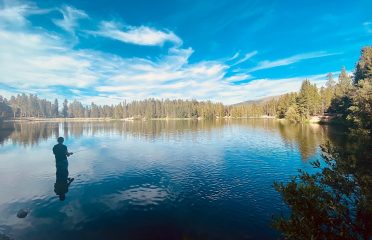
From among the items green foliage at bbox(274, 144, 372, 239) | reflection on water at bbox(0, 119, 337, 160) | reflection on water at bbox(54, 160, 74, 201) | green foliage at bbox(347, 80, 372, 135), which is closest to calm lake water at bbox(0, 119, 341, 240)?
reflection on water at bbox(54, 160, 74, 201)

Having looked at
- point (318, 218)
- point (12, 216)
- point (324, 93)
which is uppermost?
point (324, 93)

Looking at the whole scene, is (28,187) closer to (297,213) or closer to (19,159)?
(19,159)

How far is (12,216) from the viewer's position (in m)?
23.7

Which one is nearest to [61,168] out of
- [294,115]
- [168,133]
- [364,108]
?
[364,108]

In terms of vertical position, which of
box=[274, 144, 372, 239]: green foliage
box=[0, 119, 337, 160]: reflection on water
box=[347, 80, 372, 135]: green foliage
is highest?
box=[347, 80, 372, 135]: green foliage

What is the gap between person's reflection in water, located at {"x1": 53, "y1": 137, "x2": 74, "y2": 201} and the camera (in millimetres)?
30406

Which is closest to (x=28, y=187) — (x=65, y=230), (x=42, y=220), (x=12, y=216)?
(x=12, y=216)

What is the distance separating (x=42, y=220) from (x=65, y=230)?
359 centimetres

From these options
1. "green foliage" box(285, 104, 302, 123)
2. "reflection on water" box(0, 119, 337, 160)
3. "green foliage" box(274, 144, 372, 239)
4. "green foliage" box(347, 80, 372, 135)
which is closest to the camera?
"green foliage" box(274, 144, 372, 239)

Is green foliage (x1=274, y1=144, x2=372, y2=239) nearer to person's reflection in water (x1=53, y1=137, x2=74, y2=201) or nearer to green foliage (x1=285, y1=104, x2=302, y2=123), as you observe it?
person's reflection in water (x1=53, y1=137, x2=74, y2=201)

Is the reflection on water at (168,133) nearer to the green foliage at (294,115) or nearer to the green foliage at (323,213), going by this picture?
the green foliage at (294,115)

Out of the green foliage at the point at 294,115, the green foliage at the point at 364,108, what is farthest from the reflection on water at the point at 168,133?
the green foliage at the point at 294,115

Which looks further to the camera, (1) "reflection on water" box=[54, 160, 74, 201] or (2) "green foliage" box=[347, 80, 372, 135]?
(1) "reflection on water" box=[54, 160, 74, 201]

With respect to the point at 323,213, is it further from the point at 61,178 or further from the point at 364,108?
the point at 364,108
